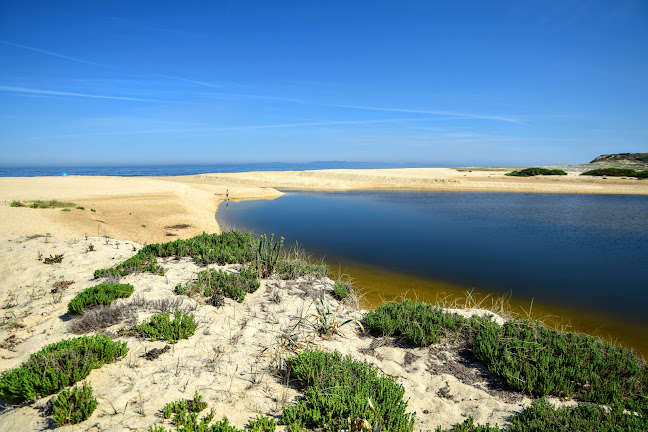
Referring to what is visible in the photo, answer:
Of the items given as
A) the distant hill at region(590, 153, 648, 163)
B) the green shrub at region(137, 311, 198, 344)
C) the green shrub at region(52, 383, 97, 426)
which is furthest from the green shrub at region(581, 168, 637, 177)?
the green shrub at region(52, 383, 97, 426)

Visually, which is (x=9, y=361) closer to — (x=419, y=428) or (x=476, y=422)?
(x=419, y=428)

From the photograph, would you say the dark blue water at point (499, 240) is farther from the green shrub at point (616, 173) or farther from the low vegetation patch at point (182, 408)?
the green shrub at point (616, 173)

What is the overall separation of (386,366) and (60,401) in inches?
167

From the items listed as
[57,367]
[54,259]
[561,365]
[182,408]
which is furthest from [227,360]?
[54,259]

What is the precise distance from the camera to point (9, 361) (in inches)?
190

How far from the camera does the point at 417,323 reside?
596cm

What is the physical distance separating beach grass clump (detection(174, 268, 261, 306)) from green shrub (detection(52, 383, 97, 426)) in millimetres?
3065

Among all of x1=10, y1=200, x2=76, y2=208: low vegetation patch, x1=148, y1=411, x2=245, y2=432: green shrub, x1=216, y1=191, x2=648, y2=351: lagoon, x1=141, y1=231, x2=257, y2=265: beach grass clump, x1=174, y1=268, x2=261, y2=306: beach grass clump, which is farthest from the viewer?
x1=10, y1=200, x2=76, y2=208: low vegetation patch

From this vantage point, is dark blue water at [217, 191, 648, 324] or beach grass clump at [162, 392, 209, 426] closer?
beach grass clump at [162, 392, 209, 426]

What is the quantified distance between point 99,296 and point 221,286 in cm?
229

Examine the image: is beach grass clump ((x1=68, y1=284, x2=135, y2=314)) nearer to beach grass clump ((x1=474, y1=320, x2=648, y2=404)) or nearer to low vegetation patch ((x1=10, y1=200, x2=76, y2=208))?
beach grass clump ((x1=474, y1=320, x2=648, y2=404))

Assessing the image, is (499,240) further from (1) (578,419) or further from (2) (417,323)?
(1) (578,419)

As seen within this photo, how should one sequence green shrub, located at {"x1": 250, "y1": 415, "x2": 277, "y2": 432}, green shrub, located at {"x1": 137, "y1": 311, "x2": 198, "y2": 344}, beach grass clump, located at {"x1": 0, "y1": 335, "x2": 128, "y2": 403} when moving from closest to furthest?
green shrub, located at {"x1": 250, "y1": 415, "x2": 277, "y2": 432}, beach grass clump, located at {"x1": 0, "y1": 335, "x2": 128, "y2": 403}, green shrub, located at {"x1": 137, "y1": 311, "x2": 198, "y2": 344}

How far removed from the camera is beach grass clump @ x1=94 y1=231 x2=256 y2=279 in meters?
8.43
